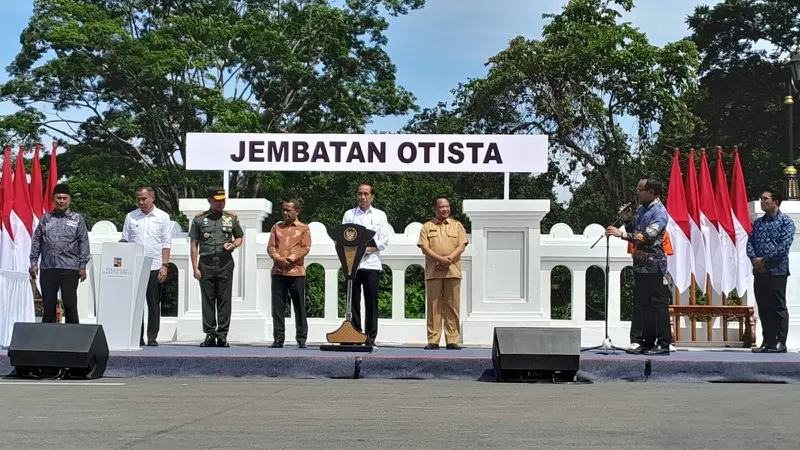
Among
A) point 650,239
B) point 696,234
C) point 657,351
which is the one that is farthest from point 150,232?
point 696,234

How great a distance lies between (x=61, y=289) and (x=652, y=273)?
5.77 meters

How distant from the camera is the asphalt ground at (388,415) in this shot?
562 centimetres

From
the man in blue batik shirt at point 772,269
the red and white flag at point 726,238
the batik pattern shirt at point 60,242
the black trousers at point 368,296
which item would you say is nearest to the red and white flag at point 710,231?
the red and white flag at point 726,238

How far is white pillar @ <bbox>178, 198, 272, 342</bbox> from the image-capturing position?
12.1m

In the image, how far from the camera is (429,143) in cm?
1194

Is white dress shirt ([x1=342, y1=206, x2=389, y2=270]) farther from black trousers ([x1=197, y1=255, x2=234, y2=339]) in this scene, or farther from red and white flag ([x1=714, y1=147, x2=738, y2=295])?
red and white flag ([x1=714, y1=147, x2=738, y2=295])

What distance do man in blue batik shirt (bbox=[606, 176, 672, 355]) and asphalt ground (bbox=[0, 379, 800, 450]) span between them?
145 cm

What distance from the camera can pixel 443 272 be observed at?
11008 millimetres

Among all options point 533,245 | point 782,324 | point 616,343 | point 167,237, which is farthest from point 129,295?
point 782,324

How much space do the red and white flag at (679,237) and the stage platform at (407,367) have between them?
2.64m

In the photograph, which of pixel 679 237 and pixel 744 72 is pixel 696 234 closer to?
pixel 679 237

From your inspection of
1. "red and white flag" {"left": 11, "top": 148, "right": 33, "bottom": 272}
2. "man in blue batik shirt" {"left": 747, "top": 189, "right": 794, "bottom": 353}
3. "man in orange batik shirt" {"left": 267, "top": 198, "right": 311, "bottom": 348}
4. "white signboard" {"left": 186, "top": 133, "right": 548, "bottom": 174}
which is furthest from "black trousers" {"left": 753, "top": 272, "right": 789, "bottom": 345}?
"red and white flag" {"left": 11, "top": 148, "right": 33, "bottom": 272}

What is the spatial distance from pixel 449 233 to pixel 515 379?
2228mm

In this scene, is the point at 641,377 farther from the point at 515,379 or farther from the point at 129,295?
the point at 129,295
